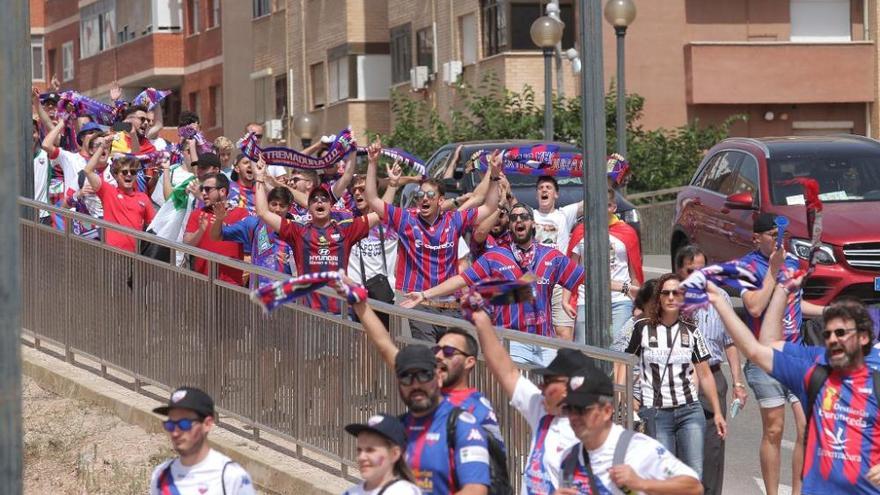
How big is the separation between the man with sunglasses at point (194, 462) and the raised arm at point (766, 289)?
2918 millimetres

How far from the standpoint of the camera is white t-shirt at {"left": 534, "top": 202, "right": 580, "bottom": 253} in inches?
609

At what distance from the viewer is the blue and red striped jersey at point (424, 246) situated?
13609 mm

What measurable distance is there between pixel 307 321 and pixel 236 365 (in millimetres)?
1042

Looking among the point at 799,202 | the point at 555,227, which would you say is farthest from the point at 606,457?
the point at 799,202

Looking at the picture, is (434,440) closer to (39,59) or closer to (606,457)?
(606,457)

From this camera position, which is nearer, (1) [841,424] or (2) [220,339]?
(1) [841,424]

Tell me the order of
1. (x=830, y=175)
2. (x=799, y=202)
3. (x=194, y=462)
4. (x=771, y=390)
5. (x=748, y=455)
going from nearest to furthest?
(x=194, y=462)
(x=771, y=390)
(x=748, y=455)
(x=799, y=202)
(x=830, y=175)

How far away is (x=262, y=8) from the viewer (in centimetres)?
5462

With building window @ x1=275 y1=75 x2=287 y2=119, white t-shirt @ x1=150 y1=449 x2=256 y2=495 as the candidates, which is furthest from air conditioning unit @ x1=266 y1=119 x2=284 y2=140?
white t-shirt @ x1=150 y1=449 x2=256 y2=495

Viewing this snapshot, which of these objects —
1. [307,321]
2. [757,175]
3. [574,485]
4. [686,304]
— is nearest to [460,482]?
[574,485]

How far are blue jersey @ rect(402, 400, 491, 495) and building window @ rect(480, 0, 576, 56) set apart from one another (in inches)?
1321

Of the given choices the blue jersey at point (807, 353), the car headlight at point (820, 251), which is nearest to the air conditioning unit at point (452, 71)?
the car headlight at point (820, 251)

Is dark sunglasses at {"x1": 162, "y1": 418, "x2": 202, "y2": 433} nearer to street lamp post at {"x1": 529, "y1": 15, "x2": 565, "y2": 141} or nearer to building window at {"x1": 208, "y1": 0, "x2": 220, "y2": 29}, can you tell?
street lamp post at {"x1": 529, "y1": 15, "x2": 565, "y2": 141}

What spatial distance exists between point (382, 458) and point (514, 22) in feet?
114
